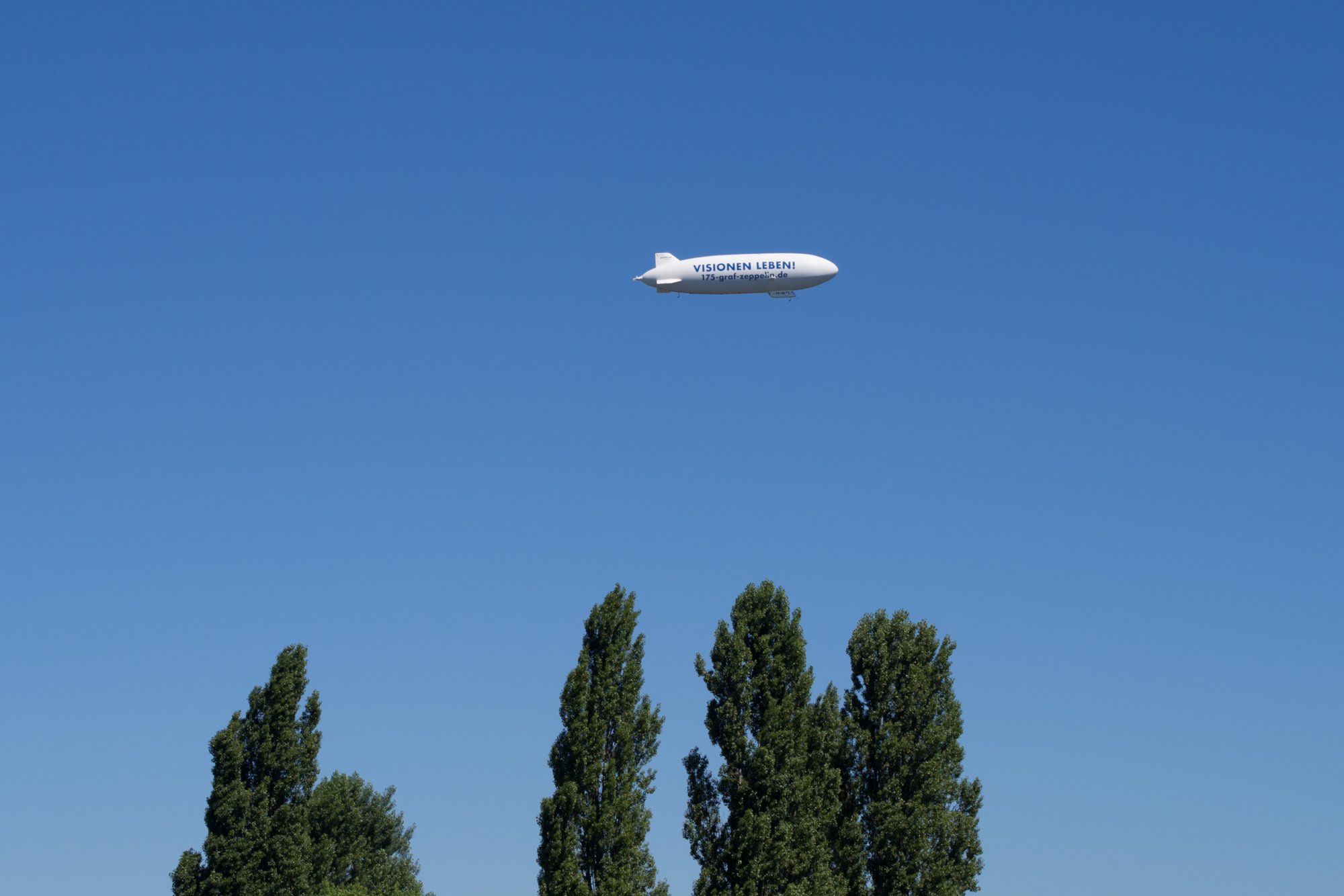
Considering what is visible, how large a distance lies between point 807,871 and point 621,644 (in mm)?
10675

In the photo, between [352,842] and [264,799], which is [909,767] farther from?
[352,842]

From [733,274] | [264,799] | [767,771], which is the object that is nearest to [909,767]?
[767,771]

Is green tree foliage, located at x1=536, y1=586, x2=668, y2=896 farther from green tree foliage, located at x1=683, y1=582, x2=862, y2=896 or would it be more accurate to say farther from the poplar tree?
the poplar tree

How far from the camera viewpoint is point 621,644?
182 ft

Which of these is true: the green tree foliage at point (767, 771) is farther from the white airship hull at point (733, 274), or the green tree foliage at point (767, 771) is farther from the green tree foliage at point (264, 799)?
the white airship hull at point (733, 274)

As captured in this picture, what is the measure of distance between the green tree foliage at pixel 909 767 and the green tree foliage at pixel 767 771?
1.41 metres

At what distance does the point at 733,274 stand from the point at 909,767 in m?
34.6

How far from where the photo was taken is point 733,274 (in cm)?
8319

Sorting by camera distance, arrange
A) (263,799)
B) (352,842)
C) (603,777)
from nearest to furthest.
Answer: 1. (603,777)
2. (263,799)
3. (352,842)

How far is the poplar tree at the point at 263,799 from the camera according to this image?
198ft

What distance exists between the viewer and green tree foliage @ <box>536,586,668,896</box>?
170 feet

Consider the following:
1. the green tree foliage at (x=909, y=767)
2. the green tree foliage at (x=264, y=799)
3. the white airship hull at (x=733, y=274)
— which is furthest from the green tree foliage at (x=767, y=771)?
the white airship hull at (x=733, y=274)

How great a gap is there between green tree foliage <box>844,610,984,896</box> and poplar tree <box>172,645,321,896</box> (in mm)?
23240

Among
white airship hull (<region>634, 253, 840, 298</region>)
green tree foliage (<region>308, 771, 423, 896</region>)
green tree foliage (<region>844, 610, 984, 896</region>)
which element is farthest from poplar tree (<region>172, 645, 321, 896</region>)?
white airship hull (<region>634, 253, 840, 298</region>)
